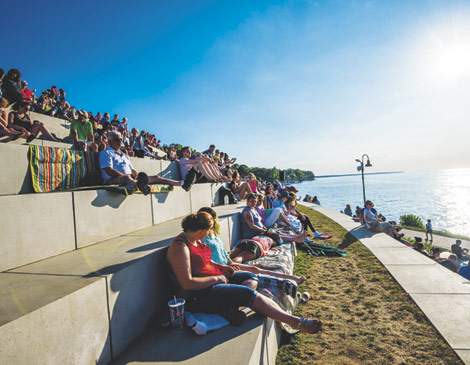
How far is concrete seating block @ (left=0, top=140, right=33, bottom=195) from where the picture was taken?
120 inches

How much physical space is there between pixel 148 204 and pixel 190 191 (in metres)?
2.03

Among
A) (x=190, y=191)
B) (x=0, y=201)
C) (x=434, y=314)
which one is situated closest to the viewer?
(x=0, y=201)

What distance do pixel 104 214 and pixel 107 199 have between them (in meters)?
0.21

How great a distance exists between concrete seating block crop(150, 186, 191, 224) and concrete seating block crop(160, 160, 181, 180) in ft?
3.48

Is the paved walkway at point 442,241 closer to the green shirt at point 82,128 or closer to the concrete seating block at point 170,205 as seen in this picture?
the concrete seating block at point 170,205

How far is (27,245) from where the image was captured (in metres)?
2.61

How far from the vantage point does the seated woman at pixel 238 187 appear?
33.4 ft

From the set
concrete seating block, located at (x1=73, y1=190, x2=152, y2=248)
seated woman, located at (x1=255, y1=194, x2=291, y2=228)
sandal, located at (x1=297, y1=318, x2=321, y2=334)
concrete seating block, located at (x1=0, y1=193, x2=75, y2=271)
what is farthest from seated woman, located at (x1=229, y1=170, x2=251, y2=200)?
sandal, located at (x1=297, y1=318, x2=321, y2=334)

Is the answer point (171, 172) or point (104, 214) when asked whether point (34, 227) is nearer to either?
point (104, 214)

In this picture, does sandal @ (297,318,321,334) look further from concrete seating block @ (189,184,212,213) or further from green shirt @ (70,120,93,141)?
green shirt @ (70,120,93,141)

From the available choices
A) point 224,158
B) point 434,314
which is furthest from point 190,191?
point 224,158

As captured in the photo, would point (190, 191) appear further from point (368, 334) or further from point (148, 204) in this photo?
point (368, 334)

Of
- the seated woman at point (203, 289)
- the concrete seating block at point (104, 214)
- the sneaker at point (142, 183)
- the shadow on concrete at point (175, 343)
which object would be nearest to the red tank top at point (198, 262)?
the seated woman at point (203, 289)

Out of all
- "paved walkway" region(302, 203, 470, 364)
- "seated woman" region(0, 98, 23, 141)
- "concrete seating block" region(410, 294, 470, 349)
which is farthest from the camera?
"seated woman" region(0, 98, 23, 141)
